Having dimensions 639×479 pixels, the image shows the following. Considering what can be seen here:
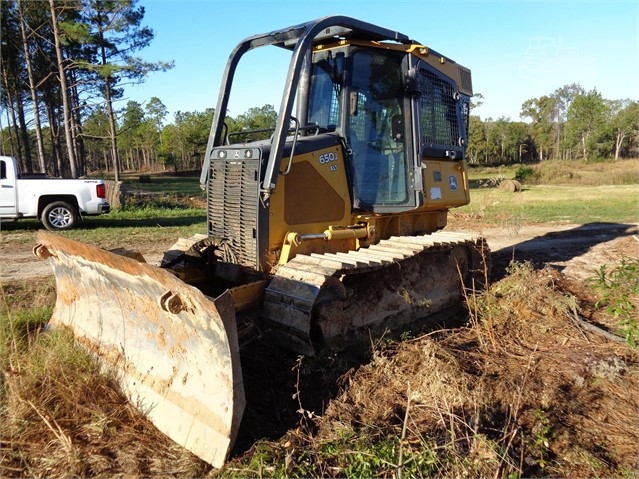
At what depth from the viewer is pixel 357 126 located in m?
5.42

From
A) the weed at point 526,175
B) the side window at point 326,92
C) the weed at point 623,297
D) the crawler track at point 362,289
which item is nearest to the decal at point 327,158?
the side window at point 326,92

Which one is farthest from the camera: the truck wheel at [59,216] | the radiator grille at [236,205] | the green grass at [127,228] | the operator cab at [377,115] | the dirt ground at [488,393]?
the truck wheel at [59,216]

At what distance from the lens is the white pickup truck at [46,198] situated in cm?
1290

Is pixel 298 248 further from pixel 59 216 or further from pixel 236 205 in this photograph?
pixel 59 216

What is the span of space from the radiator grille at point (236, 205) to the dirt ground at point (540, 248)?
4.51 metres

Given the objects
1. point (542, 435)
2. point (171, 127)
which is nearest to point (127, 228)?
point (542, 435)

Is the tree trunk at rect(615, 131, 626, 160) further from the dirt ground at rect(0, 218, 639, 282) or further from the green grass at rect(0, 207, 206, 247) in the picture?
the green grass at rect(0, 207, 206, 247)

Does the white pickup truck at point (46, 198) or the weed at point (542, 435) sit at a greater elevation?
the white pickup truck at point (46, 198)

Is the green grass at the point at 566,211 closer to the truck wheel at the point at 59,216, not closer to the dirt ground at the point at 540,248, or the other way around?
the dirt ground at the point at 540,248

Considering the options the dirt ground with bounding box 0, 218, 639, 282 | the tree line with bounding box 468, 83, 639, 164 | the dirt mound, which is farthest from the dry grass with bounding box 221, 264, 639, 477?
the tree line with bounding box 468, 83, 639, 164

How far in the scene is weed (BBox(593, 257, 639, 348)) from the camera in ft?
18.0

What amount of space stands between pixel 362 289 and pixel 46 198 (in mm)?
11554

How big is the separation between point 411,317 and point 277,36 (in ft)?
10.5

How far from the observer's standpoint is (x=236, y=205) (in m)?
4.82
